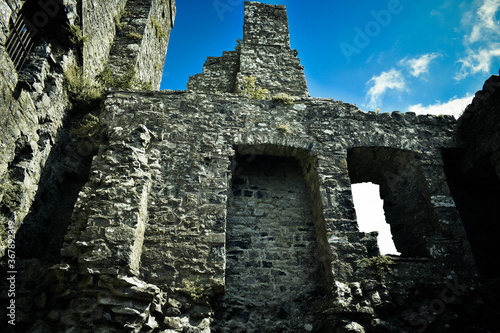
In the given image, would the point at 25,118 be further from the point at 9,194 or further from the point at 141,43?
the point at 141,43

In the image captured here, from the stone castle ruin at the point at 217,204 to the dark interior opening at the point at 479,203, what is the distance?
0.03 metres

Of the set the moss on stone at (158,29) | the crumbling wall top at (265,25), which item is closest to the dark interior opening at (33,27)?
the moss on stone at (158,29)

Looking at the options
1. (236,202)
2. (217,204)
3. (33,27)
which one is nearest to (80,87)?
(33,27)

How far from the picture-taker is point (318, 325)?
4379 millimetres

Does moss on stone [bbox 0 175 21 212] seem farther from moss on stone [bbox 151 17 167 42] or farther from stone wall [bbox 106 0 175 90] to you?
moss on stone [bbox 151 17 167 42]

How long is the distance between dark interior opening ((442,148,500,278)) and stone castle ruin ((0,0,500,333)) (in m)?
0.03

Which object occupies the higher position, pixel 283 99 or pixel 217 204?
pixel 283 99

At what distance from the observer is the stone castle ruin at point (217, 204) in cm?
397

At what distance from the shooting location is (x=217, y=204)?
15.8 ft

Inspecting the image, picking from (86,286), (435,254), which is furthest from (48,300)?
(435,254)

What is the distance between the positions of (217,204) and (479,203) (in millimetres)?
5205

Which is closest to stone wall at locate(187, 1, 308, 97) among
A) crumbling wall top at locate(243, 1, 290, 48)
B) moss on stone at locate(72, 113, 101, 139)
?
crumbling wall top at locate(243, 1, 290, 48)

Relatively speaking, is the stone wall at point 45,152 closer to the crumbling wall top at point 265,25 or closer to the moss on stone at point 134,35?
the moss on stone at point 134,35

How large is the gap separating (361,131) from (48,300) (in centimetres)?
545
